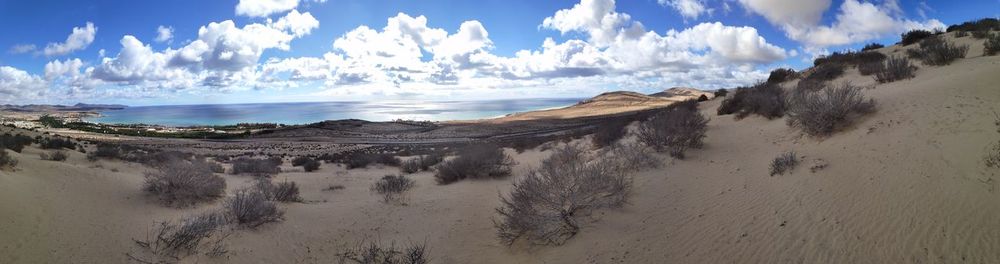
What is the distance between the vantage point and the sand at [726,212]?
5.33 m

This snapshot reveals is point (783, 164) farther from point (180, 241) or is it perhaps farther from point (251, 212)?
point (180, 241)

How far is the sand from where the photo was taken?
533 cm

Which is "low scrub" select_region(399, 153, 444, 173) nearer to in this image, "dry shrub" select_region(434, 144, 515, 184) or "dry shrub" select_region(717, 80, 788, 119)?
"dry shrub" select_region(434, 144, 515, 184)

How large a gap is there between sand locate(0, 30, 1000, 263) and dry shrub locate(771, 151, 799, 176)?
0.68 ft

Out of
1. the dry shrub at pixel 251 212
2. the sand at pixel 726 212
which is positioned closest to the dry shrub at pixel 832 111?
the sand at pixel 726 212

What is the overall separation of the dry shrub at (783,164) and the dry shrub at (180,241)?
8908 millimetres

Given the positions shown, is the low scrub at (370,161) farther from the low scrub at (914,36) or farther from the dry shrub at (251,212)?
the low scrub at (914,36)

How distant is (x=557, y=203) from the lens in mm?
7402

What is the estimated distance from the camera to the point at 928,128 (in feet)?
25.8

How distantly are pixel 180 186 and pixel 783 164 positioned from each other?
11.2 meters

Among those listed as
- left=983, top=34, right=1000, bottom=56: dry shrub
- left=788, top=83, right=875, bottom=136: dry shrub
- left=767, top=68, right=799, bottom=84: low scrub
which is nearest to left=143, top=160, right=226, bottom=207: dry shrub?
left=788, top=83, right=875, bottom=136: dry shrub

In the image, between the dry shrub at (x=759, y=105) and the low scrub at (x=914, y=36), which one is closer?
the dry shrub at (x=759, y=105)

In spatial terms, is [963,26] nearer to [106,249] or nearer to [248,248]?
[248,248]

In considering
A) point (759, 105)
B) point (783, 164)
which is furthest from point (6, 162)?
point (759, 105)
